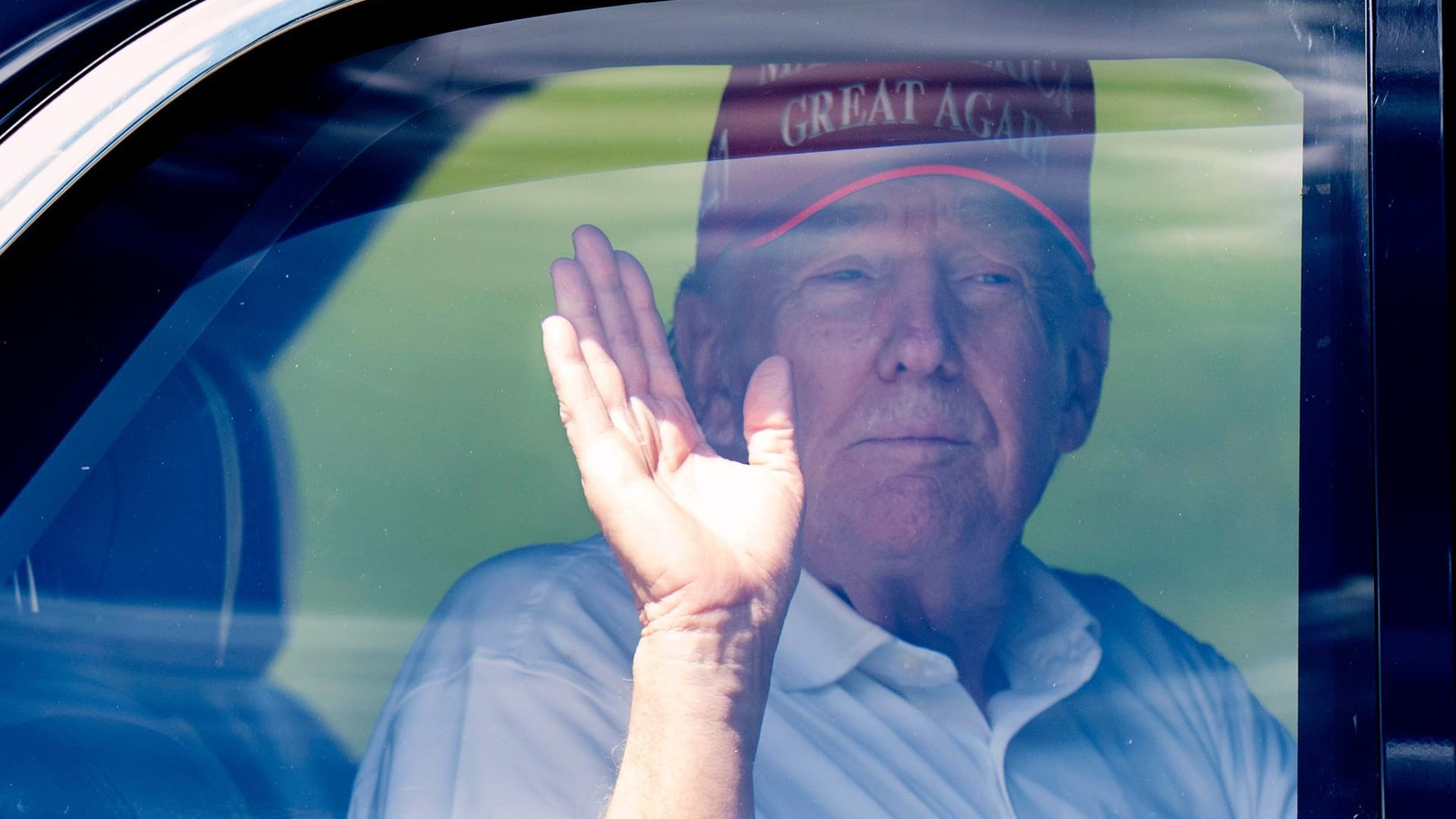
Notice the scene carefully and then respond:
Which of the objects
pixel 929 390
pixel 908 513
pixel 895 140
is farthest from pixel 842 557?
pixel 895 140

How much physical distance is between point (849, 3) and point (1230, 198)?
45 cm

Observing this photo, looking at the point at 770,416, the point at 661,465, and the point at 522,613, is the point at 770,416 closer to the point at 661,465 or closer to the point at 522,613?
the point at 661,465

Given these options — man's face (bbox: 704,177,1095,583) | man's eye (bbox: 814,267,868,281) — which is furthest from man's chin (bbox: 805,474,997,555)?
man's eye (bbox: 814,267,868,281)

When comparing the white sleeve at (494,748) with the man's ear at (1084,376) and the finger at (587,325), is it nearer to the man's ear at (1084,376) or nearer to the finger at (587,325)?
the finger at (587,325)

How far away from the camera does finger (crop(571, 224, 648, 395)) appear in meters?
1.12

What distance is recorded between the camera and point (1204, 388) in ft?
3.53

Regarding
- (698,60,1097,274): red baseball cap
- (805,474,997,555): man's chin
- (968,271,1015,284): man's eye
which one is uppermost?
(698,60,1097,274): red baseball cap

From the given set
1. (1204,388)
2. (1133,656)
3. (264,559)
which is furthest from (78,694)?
(1204,388)

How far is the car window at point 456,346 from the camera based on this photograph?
1.06m

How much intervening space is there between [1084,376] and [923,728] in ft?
1.22

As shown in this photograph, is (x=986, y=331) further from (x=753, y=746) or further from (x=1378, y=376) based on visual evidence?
(x=753, y=746)

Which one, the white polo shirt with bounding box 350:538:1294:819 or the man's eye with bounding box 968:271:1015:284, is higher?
the man's eye with bounding box 968:271:1015:284

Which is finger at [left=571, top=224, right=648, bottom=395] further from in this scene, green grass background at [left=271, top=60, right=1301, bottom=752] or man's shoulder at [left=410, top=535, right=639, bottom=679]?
man's shoulder at [left=410, top=535, right=639, bottom=679]

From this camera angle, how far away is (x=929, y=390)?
109cm
